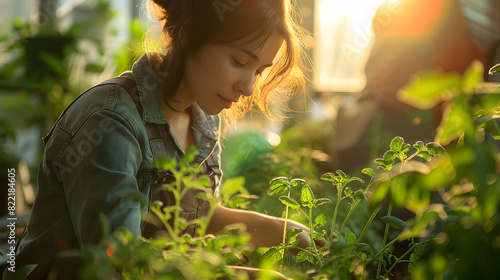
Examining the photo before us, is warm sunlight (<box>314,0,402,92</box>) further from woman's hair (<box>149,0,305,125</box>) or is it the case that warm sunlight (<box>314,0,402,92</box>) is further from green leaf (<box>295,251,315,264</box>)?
green leaf (<box>295,251,315,264</box>)

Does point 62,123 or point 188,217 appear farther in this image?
point 188,217

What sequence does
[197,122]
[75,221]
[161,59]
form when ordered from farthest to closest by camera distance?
1. [197,122]
2. [161,59]
3. [75,221]

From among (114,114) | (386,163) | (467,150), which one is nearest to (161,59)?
(114,114)

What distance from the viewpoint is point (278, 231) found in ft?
3.20

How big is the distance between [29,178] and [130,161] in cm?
298

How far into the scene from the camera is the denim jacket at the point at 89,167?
2.37 ft

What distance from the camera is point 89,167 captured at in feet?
2.47

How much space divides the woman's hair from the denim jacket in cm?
7

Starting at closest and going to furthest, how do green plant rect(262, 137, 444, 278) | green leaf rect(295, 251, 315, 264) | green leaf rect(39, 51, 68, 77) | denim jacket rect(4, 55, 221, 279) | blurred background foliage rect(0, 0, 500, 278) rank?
1. green plant rect(262, 137, 444, 278)
2. green leaf rect(295, 251, 315, 264)
3. denim jacket rect(4, 55, 221, 279)
4. blurred background foliage rect(0, 0, 500, 278)
5. green leaf rect(39, 51, 68, 77)

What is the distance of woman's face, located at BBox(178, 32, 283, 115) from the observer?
38.8 inches

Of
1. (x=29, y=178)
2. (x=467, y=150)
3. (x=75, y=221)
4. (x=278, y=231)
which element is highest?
(x=467, y=150)

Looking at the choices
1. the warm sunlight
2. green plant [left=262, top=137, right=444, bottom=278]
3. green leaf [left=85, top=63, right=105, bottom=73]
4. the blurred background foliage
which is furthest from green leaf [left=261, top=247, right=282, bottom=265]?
green leaf [left=85, top=63, right=105, bottom=73]

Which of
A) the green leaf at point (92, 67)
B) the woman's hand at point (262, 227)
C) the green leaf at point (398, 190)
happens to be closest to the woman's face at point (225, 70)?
the woman's hand at point (262, 227)

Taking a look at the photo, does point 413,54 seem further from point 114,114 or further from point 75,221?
point 75,221
